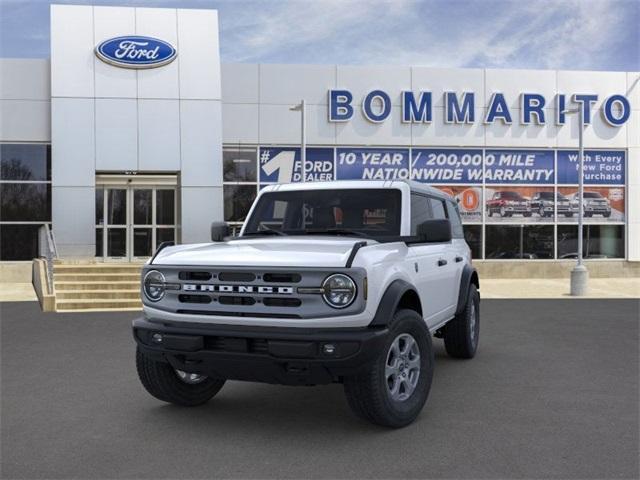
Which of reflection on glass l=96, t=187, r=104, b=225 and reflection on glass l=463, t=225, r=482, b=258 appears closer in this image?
reflection on glass l=96, t=187, r=104, b=225

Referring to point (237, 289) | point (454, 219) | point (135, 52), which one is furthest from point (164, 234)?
point (237, 289)

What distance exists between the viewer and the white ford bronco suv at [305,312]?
174 inches

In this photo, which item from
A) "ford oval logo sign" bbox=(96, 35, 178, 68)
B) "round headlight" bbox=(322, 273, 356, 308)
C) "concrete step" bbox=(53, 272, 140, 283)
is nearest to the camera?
"round headlight" bbox=(322, 273, 356, 308)

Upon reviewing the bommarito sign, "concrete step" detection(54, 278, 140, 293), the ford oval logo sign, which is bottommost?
"concrete step" detection(54, 278, 140, 293)

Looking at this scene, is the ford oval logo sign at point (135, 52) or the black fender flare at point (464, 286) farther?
the ford oval logo sign at point (135, 52)

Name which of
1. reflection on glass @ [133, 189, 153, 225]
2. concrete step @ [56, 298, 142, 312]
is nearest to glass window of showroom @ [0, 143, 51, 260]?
reflection on glass @ [133, 189, 153, 225]

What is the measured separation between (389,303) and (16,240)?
17822mm

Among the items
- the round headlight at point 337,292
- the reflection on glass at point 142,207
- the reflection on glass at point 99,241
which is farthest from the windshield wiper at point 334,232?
the reflection on glass at point 99,241

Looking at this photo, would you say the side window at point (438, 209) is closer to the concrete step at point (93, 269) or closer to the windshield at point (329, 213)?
the windshield at point (329, 213)

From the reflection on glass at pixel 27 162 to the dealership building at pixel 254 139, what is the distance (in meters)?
0.04

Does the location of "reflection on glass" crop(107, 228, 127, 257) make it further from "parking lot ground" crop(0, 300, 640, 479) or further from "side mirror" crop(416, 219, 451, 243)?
"side mirror" crop(416, 219, 451, 243)

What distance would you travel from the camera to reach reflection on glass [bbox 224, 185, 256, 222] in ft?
66.1

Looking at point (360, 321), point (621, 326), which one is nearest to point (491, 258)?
point (621, 326)

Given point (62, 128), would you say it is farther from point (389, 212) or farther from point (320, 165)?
point (389, 212)
